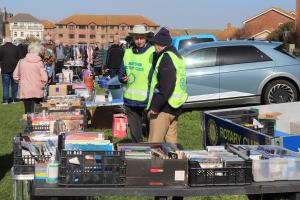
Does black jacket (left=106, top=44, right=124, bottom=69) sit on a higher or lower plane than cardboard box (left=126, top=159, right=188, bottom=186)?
higher

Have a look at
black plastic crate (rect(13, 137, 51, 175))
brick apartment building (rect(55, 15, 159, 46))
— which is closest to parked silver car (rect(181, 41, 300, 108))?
black plastic crate (rect(13, 137, 51, 175))

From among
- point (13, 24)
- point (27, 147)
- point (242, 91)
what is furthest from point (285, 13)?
point (27, 147)

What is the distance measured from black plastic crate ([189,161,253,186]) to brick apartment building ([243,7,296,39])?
332 feet

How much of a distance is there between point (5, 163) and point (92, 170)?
459cm

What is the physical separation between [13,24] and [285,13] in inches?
2872

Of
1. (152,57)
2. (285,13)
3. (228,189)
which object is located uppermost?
(285,13)

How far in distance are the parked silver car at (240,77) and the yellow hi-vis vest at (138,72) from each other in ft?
17.9

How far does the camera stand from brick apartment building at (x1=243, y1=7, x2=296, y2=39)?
342 feet

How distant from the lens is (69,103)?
356 inches

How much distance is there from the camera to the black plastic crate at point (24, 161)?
4.42m

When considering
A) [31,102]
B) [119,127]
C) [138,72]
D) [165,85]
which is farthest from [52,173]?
[31,102]

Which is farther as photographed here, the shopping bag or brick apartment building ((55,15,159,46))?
brick apartment building ((55,15,159,46))

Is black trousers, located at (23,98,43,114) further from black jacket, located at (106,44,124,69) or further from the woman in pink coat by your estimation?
black jacket, located at (106,44,124,69)

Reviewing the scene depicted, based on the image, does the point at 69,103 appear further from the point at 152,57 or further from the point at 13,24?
the point at 13,24
